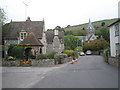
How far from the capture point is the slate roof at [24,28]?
34.5m

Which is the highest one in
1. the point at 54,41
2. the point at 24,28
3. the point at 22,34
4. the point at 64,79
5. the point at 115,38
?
the point at 24,28

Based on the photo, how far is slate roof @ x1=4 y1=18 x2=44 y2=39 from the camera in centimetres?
3453

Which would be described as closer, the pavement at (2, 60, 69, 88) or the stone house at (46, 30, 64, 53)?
the pavement at (2, 60, 69, 88)

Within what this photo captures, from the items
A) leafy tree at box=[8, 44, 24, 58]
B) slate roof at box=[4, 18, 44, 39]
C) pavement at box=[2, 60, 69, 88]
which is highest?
slate roof at box=[4, 18, 44, 39]

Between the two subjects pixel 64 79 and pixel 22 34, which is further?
pixel 22 34

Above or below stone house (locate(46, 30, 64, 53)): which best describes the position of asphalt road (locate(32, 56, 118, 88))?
below

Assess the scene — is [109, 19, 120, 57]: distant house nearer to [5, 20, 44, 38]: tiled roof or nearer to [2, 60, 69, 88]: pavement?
[2, 60, 69, 88]: pavement

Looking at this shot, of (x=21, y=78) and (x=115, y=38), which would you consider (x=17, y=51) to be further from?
(x=115, y=38)

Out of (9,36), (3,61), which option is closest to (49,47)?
(9,36)

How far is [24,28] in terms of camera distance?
35531 millimetres

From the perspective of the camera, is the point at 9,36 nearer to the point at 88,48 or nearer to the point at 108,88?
the point at 108,88

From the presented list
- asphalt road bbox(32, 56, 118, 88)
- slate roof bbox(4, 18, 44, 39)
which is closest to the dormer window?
slate roof bbox(4, 18, 44, 39)

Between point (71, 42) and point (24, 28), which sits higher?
point (24, 28)

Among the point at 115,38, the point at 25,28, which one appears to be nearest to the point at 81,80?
the point at 115,38
